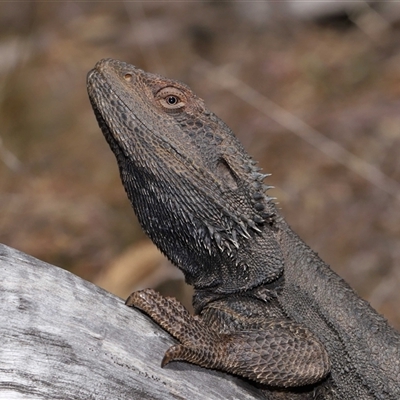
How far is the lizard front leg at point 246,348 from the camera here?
3695 mm

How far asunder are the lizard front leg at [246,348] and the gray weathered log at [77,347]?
0.10 metres

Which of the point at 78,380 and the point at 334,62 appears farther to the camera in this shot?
the point at 334,62

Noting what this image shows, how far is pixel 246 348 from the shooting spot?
12.4 ft

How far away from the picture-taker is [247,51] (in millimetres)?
12398

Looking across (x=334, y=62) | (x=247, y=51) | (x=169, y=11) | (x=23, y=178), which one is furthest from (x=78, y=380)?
(x=169, y=11)

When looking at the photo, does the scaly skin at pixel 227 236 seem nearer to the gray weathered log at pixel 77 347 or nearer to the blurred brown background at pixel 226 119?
the gray weathered log at pixel 77 347

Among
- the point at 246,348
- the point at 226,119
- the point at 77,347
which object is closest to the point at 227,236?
the point at 246,348

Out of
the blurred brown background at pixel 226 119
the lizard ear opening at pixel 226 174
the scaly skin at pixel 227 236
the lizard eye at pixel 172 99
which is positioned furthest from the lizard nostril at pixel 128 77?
Answer: the blurred brown background at pixel 226 119

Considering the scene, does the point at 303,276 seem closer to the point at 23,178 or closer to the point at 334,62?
the point at 23,178

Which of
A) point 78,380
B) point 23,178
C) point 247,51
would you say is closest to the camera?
point 78,380

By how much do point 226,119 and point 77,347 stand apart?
24.3ft

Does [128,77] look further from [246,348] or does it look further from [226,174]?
[246,348]

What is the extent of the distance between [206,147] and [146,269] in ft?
11.9

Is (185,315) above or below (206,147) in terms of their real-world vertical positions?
below
